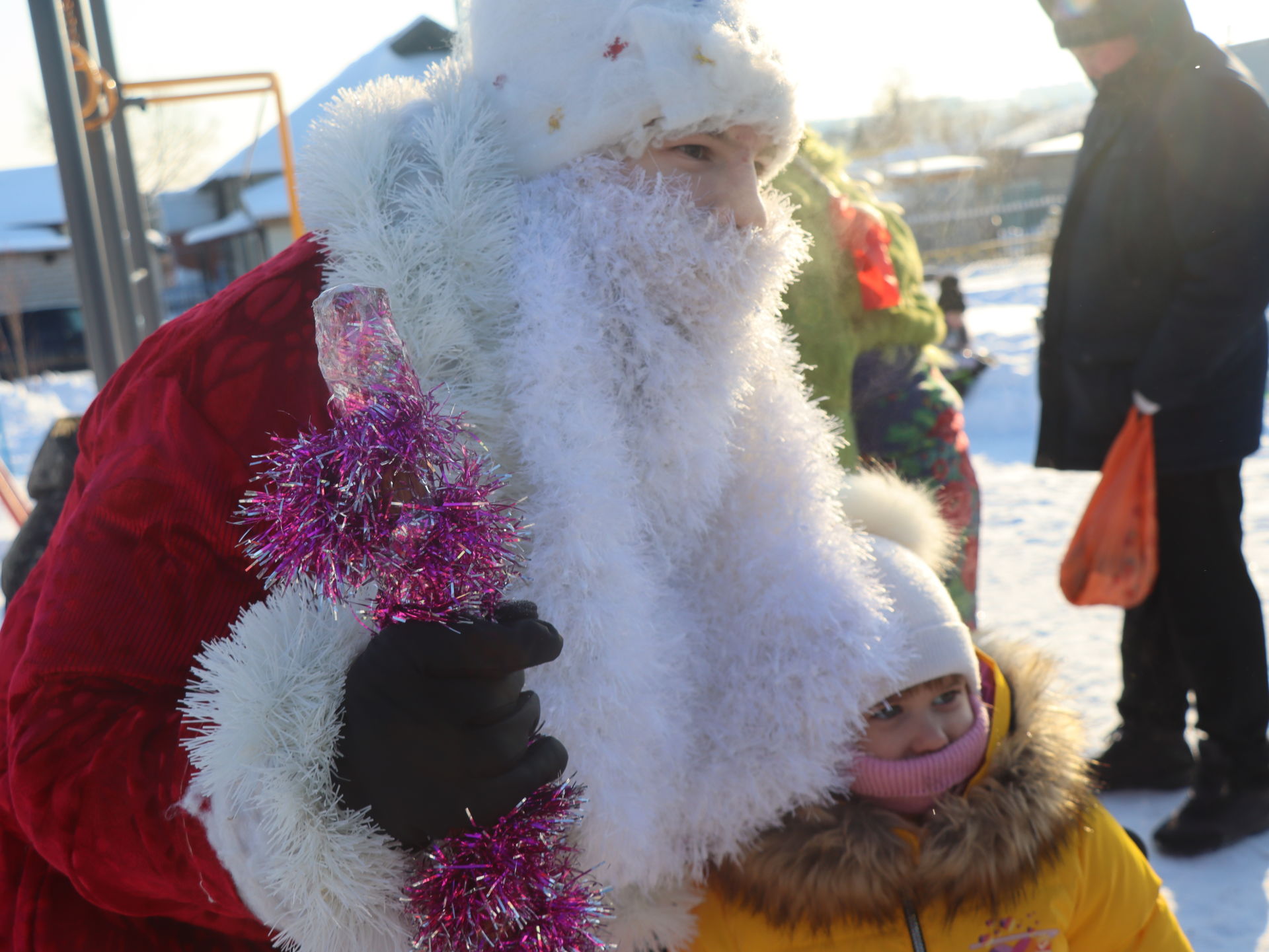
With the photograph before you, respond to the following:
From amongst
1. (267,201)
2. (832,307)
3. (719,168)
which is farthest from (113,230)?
(267,201)

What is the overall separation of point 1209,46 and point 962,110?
42755 mm

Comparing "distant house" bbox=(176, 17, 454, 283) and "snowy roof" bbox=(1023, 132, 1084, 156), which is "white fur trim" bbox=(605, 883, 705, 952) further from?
"snowy roof" bbox=(1023, 132, 1084, 156)

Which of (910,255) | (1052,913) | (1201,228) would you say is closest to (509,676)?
(1052,913)

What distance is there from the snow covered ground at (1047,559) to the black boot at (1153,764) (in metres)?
0.03

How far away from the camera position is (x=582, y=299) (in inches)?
41.1

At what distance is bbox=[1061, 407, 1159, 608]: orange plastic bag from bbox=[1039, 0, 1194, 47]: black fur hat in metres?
0.93

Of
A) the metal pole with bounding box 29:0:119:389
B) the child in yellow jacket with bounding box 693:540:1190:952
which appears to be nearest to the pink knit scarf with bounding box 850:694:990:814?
the child in yellow jacket with bounding box 693:540:1190:952

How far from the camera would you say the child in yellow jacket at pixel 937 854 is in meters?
1.33

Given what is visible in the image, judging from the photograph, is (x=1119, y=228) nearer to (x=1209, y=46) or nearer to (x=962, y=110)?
(x=1209, y=46)

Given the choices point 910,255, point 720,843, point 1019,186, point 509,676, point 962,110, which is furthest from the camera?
point 962,110

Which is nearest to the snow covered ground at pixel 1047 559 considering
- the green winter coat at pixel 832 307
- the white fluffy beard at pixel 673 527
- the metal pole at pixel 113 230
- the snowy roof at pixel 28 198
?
the green winter coat at pixel 832 307

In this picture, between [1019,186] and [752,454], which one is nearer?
[752,454]

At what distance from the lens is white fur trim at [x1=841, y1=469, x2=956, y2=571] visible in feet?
4.90

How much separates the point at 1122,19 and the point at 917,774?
201cm
